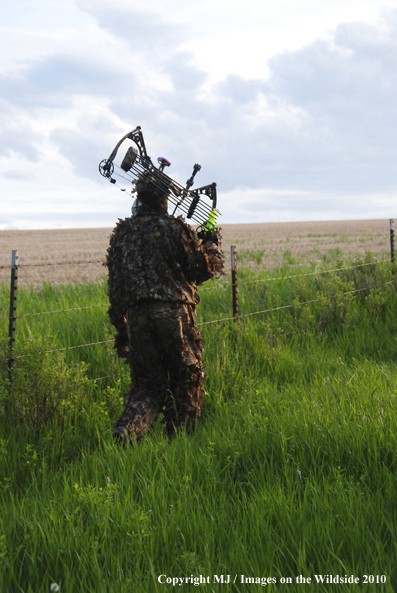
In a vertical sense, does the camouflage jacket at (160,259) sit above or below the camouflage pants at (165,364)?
above

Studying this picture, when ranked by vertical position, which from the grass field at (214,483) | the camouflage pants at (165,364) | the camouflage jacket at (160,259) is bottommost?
the grass field at (214,483)

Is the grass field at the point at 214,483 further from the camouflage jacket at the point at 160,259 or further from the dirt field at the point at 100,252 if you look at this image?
the dirt field at the point at 100,252

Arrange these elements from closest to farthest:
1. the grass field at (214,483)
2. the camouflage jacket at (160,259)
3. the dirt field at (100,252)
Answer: the grass field at (214,483), the camouflage jacket at (160,259), the dirt field at (100,252)

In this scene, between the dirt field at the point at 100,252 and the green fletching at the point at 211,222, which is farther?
the dirt field at the point at 100,252

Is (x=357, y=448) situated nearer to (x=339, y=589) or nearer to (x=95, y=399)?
(x=339, y=589)

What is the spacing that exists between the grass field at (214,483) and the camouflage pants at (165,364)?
272mm

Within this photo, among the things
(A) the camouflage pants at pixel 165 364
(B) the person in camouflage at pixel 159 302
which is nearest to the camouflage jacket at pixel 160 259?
(B) the person in camouflage at pixel 159 302

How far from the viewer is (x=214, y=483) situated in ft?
11.4

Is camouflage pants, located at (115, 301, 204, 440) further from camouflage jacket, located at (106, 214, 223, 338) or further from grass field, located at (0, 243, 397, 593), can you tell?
grass field, located at (0, 243, 397, 593)

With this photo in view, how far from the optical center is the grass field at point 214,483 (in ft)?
8.89

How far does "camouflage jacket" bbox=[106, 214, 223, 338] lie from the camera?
14.8ft

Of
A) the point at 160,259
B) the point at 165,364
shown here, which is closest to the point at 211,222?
the point at 160,259

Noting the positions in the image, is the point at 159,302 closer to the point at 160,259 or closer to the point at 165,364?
the point at 160,259

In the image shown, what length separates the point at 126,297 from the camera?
467 cm
